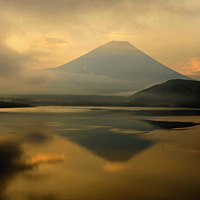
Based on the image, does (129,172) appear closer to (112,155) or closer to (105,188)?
(105,188)

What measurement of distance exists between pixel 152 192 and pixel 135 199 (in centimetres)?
94

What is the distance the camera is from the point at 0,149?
17875 millimetres

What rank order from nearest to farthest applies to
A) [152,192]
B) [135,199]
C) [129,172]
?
[135,199] < [152,192] < [129,172]

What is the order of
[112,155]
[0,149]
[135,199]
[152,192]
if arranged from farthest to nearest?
[0,149]
[112,155]
[152,192]
[135,199]

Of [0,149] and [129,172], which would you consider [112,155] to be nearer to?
[129,172]

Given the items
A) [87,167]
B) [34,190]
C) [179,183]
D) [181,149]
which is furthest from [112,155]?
[34,190]

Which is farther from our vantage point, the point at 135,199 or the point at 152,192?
the point at 152,192

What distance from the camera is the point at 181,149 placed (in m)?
18.5

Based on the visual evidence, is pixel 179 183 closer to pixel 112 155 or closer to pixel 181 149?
pixel 112 155

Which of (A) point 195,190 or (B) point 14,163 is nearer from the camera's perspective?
(A) point 195,190

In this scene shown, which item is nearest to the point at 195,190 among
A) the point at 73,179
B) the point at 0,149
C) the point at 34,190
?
the point at 73,179

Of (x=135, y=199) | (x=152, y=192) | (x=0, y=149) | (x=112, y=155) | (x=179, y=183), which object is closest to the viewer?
(x=135, y=199)

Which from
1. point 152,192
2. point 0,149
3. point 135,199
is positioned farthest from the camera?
point 0,149

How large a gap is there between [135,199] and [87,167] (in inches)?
178
